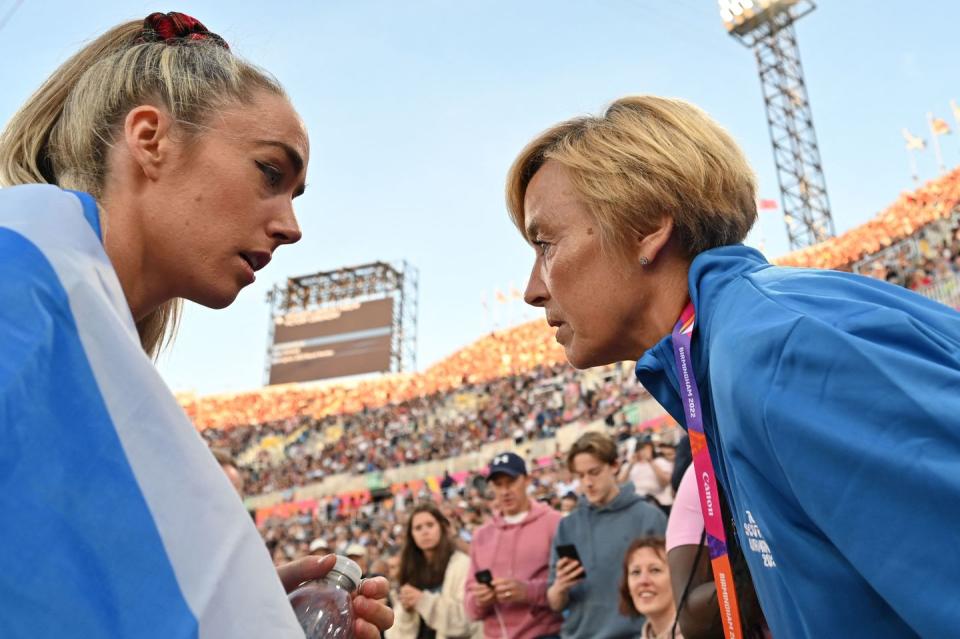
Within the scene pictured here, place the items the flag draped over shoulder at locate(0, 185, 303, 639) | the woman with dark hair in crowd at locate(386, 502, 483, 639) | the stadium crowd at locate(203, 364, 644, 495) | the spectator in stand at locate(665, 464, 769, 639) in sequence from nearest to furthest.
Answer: the flag draped over shoulder at locate(0, 185, 303, 639) < the spectator in stand at locate(665, 464, 769, 639) < the woman with dark hair in crowd at locate(386, 502, 483, 639) < the stadium crowd at locate(203, 364, 644, 495)

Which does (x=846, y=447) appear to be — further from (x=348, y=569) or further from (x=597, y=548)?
(x=597, y=548)

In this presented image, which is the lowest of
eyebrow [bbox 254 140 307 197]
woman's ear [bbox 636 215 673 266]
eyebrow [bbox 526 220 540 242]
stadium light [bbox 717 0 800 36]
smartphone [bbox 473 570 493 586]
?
smartphone [bbox 473 570 493 586]

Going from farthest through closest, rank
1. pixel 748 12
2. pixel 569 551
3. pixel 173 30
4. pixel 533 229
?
1. pixel 748 12
2. pixel 569 551
3. pixel 533 229
4. pixel 173 30

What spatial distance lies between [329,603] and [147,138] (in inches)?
39.0

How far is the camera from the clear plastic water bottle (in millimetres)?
1362

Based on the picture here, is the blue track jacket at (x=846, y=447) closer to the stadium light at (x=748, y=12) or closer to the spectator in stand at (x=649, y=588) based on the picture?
the spectator in stand at (x=649, y=588)

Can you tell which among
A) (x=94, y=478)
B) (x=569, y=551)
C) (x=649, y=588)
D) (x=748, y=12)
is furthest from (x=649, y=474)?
(x=748, y=12)

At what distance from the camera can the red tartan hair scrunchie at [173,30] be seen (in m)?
1.83

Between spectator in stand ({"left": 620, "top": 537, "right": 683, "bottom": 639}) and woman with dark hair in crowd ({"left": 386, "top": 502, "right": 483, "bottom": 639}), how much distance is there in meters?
1.80

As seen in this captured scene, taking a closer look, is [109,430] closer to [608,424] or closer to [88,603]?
[88,603]

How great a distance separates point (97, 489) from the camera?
90 cm

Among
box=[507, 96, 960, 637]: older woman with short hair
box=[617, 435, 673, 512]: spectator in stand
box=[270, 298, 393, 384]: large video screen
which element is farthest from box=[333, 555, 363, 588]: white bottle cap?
box=[270, 298, 393, 384]: large video screen

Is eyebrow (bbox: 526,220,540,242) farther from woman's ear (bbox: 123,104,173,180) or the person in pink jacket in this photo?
the person in pink jacket

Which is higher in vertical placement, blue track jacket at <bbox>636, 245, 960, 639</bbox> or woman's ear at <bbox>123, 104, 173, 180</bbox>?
Answer: woman's ear at <bbox>123, 104, 173, 180</bbox>
